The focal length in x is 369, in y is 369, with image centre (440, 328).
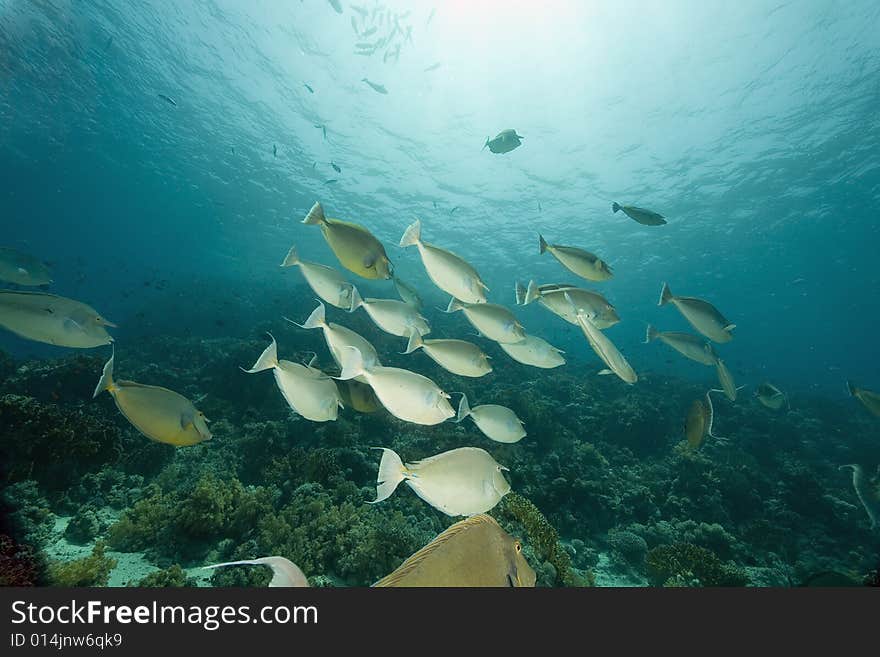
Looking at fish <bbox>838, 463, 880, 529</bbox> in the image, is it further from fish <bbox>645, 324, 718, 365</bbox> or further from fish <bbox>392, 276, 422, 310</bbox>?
fish <bbox>392, 276, 422, 310</bbox>

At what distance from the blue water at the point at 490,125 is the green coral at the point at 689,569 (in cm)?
1377

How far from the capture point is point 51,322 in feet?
9.41

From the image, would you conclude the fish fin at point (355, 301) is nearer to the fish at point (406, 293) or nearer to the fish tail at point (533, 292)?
the fish tail at point (533, 292)

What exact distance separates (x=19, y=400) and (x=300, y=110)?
2600cm

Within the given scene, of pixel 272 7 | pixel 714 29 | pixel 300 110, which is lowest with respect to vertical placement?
pixel 300 110

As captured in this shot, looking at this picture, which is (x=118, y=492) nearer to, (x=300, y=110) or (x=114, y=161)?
(x=300, y=110)

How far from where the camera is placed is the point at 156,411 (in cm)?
265

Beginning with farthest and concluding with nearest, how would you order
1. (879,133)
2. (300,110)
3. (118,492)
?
(300,110)
(879,133)
(118,492)

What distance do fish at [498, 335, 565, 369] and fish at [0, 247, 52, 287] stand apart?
934cm

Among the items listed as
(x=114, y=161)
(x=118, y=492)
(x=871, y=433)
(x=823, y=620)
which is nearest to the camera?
(x=823, y=620)

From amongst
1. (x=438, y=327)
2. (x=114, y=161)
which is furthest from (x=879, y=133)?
(x=114, y=161)

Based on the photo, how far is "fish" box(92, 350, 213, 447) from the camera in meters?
2.57

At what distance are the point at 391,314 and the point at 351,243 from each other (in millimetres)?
728

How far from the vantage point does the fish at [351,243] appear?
110 inches
